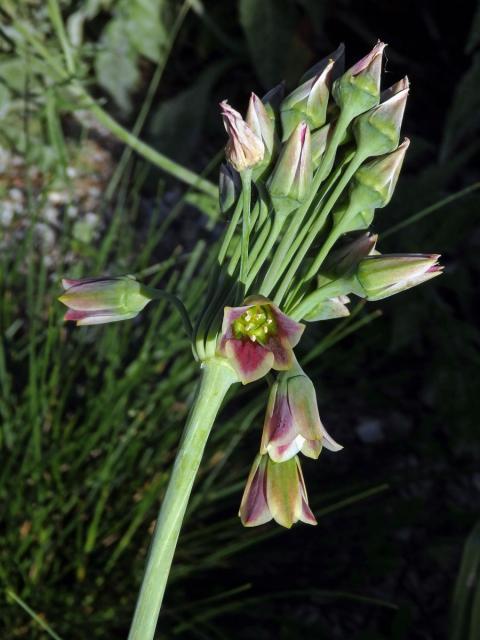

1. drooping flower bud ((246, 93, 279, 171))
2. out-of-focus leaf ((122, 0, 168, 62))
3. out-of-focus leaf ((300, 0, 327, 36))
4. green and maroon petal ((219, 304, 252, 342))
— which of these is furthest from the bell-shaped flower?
out-of-focus leaf ((122, 0, 168, 62))

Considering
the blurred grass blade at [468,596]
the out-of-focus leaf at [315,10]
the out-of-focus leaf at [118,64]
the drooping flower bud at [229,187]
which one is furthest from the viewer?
the out-of-focus leaf at [118,64]

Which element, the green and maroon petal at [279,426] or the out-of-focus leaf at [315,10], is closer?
the green and maroon petal at [279,426]

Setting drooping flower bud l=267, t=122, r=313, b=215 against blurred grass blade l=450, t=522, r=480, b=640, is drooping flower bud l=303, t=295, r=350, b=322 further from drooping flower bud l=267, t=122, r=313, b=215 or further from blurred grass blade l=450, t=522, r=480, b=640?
blurred grass blade l=450, t=522, r=480, b=640

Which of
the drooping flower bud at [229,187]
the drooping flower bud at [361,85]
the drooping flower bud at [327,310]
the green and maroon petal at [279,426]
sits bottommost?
the green and maroon petal at [279,426]

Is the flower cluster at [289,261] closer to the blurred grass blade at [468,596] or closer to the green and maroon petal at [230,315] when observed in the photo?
the green and maroon petal at [230,315]

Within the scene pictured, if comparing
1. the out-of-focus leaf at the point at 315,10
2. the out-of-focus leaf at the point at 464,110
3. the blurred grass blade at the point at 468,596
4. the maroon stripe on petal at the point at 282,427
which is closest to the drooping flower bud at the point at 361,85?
the maroon stripe on petal at the point at 282,427

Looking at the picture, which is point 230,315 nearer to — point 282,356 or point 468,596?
point 282,356

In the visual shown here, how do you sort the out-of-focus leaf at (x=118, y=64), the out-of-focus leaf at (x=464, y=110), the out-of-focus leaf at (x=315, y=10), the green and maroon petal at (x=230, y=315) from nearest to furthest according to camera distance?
the green and maroon petal at (x=230, y=315) < the out-of-focus leaf at (x=464, y=110) < the out-of-focus leaf at (x=315, y=10) < the out-of-focus leaf at (x=118, y=64)
